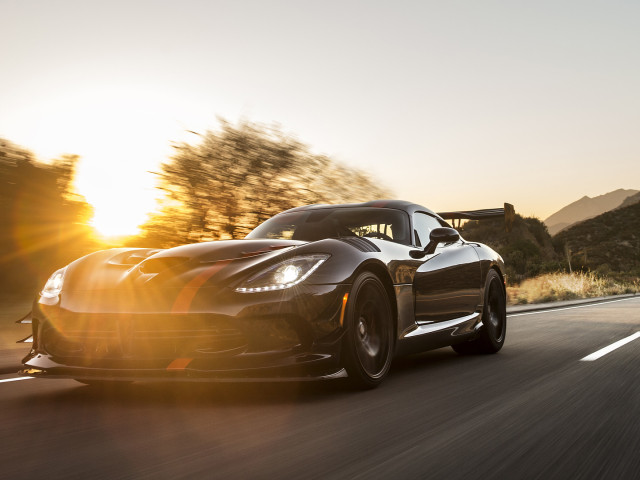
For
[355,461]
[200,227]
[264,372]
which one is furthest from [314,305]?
[200,227]

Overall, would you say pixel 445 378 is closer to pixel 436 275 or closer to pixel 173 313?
pixel 436 275

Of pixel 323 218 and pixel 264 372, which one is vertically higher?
pixel 323 218

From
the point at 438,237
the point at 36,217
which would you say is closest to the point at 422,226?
the point at 438,237

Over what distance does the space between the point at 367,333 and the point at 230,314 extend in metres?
1.22

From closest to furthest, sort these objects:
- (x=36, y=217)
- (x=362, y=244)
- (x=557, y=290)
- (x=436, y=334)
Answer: (x=362, y=244)
(x=436, y=334)
(x=36, y=217)
(x=557, y=290)

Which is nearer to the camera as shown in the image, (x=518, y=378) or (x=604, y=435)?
(x=604, y=435)

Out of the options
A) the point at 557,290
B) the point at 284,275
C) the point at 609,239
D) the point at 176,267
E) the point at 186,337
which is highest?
the point at 609,239

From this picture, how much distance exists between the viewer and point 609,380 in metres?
5.97

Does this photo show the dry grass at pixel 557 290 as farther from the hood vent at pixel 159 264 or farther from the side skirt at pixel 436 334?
the hood vent at pixel 159 264

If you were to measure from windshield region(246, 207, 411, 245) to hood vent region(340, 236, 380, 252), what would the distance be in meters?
0.81

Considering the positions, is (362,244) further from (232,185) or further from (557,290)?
(557,290)

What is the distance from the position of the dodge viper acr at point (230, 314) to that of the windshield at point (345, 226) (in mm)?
590

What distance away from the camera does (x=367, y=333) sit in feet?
17.7

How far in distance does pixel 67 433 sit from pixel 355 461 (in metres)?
1.68
